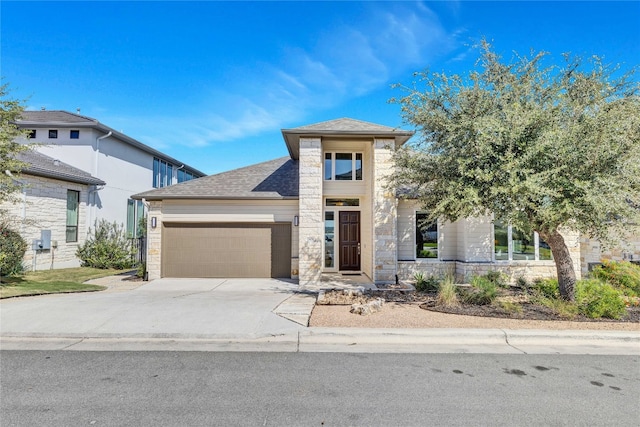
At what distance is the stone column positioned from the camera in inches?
441

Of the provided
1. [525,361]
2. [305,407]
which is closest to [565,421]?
[525,361]

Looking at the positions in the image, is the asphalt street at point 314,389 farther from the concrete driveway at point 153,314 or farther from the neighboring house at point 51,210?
the neighboring house at point 51,210

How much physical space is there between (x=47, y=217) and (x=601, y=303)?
18.7m

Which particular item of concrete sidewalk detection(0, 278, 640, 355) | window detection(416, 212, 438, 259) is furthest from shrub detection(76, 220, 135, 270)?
window detection(416, 212, 438, 259)

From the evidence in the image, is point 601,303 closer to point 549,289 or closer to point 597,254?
point 549,289

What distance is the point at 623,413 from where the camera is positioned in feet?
11.7

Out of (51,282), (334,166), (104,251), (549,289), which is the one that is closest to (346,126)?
(334,166)

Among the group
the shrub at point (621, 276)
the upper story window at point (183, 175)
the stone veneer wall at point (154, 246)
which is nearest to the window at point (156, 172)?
the upper story window at point (183, 175)

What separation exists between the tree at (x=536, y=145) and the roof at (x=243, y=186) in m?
6.24

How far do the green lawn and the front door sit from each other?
813 cm

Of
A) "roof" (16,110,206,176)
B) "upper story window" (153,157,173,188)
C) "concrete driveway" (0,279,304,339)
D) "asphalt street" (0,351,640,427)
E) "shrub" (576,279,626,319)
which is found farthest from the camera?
"upper story window" (153,157,173,188)

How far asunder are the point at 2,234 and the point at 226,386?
13.3 meters

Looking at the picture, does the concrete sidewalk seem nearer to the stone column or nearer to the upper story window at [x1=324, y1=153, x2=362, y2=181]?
the stone column

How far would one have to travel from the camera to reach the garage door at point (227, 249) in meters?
12.5
